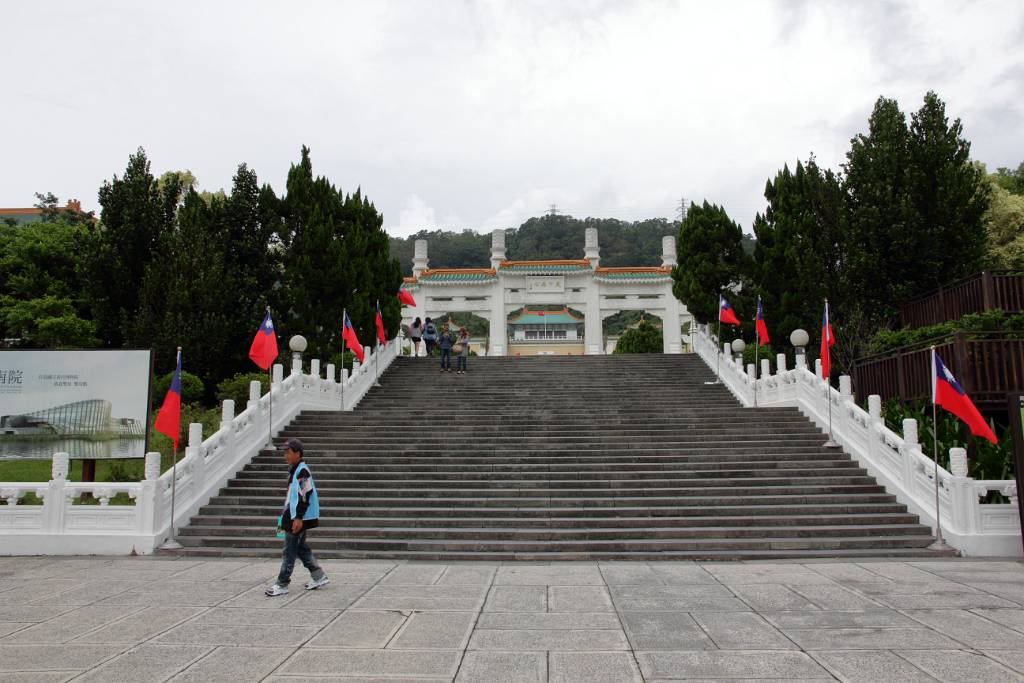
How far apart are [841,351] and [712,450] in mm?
9864

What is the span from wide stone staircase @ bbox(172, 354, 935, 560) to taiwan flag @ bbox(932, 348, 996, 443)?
5.90 feet

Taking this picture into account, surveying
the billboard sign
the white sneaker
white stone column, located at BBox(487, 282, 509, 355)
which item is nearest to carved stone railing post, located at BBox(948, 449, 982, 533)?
the white sneaker

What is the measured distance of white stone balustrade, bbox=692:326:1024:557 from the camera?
9.17m

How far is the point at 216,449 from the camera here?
1188 cm

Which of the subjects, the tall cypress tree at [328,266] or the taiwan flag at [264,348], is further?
the tall cypress tree at [328,266]

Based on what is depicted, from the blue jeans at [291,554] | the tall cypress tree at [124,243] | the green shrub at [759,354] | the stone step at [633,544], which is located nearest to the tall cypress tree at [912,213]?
the green shrub at [759,354]

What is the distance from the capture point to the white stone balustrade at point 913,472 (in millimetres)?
9172

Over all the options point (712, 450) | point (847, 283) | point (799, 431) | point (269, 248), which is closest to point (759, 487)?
point (712, 450)

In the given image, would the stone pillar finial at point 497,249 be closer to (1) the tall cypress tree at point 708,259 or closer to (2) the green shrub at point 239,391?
(1) the tall cypress tree at point 708,259

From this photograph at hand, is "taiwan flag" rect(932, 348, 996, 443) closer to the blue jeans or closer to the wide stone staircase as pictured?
the wide stone staircase

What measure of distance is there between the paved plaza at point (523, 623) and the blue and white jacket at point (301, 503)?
0.77m

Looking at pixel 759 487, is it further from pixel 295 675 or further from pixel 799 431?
pixel 295 675

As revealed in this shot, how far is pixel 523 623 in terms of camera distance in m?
5.92

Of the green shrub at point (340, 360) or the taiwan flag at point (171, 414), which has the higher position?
the green shrub at point (340, 360)
